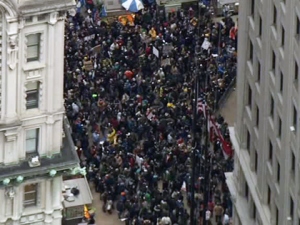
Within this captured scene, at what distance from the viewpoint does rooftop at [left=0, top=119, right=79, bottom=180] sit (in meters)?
108

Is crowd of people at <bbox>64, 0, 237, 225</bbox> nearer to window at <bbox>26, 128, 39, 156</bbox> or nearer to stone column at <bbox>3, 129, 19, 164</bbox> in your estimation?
window at <bbox>26, 128, 39, 156</bbox>

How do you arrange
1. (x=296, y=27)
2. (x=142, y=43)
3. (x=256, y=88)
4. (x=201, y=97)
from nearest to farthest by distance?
1. (x=296, y=27)
2. (x=256, y=88)
3. (x=201, y=97)
4. (x=142, y=43)

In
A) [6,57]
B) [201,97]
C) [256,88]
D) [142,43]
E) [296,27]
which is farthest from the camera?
[142,43]

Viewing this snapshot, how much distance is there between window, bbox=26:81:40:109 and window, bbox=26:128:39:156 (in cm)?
136

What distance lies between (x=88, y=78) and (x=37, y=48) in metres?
38.3

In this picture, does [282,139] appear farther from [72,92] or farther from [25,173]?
[72,92]

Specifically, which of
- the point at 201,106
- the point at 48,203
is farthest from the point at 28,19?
the point at 201,106

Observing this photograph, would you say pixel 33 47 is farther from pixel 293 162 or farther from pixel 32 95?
pixel 293 162

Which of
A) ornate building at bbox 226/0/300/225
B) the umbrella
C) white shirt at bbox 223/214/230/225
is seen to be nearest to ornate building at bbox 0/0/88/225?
ornate building at bbox 226/0/300/225

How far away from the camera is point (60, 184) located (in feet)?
363

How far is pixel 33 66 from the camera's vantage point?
106500 mm

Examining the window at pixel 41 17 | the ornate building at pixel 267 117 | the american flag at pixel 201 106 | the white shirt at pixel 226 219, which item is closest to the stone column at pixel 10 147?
the window at pixel 41 17

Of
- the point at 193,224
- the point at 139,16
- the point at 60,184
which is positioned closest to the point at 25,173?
the point at 60,184

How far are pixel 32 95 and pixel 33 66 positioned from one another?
68.8 inches
